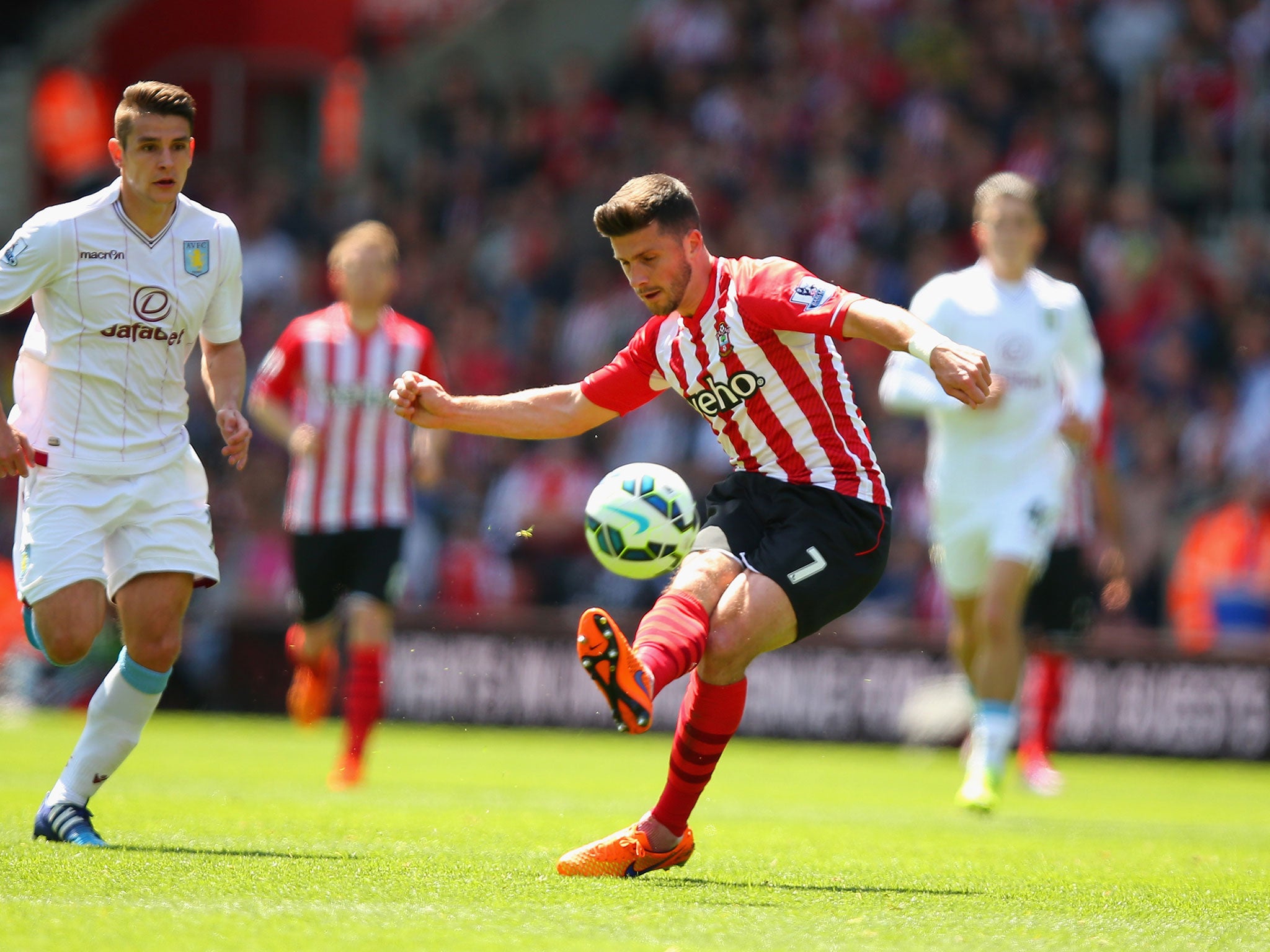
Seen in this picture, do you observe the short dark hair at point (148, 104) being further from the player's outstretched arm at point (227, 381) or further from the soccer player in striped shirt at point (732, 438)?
the soccer player in striped shirt at point (732, 438)

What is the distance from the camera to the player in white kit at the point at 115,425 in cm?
568

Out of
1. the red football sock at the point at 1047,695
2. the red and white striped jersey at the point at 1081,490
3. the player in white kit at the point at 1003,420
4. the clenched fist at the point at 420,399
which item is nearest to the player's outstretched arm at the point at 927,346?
the clenched fist at the point at 420,399

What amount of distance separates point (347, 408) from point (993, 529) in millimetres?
A: 3554

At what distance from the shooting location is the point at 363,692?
906cm

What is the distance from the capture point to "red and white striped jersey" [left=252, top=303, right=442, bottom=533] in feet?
31.0

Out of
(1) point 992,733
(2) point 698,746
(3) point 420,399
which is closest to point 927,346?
(2) point 698,746

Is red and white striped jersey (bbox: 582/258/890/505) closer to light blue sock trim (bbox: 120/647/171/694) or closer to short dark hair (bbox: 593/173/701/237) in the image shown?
short dark hair (bbox: 593/173/701/237)

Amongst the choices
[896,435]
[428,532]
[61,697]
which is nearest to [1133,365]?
[896,435]

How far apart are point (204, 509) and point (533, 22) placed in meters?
17.0

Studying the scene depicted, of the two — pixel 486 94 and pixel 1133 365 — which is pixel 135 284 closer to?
pixel 1133 365

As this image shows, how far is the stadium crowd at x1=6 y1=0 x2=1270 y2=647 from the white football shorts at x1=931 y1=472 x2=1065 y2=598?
4730 mm

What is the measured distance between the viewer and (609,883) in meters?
5.25

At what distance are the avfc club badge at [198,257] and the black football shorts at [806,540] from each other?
1.90 meters

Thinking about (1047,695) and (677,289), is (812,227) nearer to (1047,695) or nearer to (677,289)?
(1047,695)
